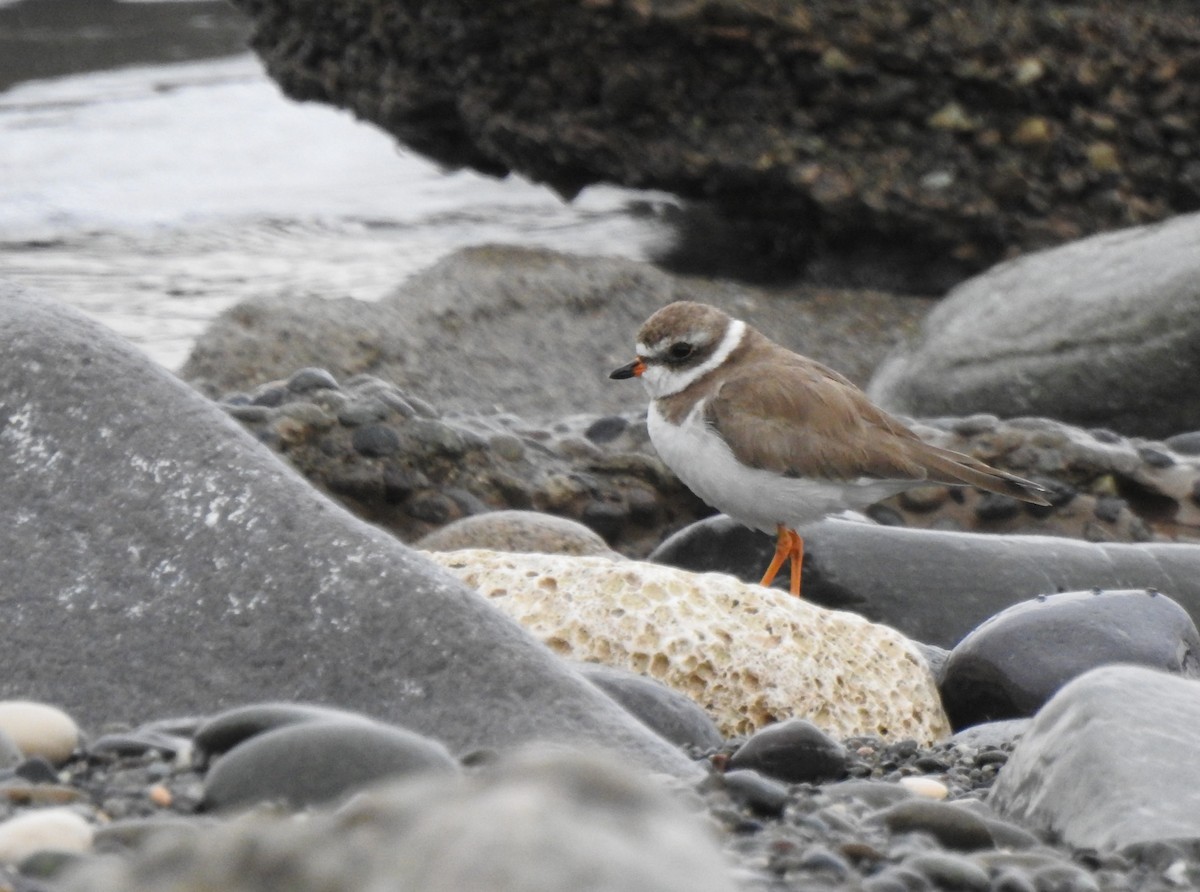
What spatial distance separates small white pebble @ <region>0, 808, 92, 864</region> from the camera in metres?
2.10

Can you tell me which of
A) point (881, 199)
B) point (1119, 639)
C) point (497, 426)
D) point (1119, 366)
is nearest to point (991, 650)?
point (1119, 639)

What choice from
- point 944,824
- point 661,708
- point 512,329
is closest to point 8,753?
point 944,824

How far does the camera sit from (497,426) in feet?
22.6

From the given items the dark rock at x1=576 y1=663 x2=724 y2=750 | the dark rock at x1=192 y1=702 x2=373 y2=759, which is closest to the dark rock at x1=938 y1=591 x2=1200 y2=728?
the dark rock at x1=576 y1=663 x2=724 y2=750

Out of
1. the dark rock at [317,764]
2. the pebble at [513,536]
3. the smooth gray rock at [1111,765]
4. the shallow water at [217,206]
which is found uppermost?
the dark rock at [317,764]

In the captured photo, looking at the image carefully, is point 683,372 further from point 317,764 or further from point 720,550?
point 317,764

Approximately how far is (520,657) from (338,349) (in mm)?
4878

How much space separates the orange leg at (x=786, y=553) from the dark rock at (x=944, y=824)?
9.80ft

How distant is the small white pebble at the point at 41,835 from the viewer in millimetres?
2096

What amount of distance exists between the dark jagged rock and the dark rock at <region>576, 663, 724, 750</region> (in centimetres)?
701

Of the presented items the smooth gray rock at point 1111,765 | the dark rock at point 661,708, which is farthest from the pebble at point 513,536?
the smooth gray rock at point 1111,765

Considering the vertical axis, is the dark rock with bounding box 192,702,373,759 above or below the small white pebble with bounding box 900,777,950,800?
above

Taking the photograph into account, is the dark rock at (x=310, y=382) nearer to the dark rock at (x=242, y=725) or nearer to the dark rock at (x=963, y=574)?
the dark rock at (x=963, y=574)

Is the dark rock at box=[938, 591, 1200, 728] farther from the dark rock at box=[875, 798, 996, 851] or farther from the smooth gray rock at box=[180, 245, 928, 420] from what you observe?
the smooth gray rock at box=[180, 245, 928, 420]
